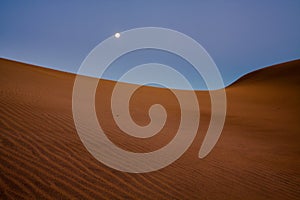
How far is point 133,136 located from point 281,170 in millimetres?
3913

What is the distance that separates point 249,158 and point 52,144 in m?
4.95

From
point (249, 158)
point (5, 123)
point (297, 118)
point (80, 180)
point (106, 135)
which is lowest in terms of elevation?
point (297, 118)

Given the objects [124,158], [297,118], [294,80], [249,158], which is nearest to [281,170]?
[249,158]

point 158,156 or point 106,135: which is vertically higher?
point 106,135

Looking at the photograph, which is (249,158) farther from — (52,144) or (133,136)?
(52,144)

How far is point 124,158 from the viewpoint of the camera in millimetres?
4184

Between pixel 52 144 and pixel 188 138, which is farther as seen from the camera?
pixel 188 138

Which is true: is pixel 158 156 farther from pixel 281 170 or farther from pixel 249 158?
pixel 281 170

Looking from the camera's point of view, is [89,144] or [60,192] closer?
[60,192]

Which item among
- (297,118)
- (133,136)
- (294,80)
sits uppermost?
(133,136)

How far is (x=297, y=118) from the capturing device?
12.6 meters

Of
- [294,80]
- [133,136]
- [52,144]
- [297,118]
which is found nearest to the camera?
[52,144]

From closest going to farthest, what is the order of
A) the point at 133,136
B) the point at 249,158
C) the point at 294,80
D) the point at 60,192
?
the point at 60,192 < the point at 249,158 < the point at 133,136 < the point at 294,80

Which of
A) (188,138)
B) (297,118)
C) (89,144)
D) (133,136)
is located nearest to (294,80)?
(297,118)
